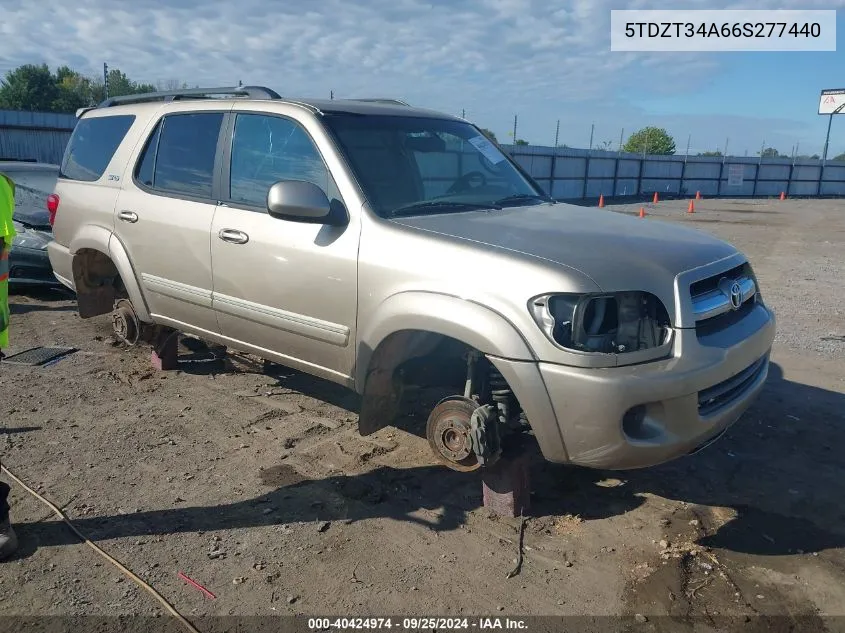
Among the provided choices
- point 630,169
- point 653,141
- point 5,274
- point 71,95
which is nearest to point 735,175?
point 630,169

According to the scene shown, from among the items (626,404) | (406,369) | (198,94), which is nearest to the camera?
(626,404)

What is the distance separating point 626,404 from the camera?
284 cm

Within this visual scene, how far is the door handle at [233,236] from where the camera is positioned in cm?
406

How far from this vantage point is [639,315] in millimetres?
2980

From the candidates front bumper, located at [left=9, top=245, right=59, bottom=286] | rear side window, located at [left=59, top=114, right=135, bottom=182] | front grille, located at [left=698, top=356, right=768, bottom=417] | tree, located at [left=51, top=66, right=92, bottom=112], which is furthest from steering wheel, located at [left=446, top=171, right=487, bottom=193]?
tree, located at [left=51, top=66, right=92, bottom=112]

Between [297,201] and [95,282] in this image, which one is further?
[95,282]

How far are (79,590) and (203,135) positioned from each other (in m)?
2.91

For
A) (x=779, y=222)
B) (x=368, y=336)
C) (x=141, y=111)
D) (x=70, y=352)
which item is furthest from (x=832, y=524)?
(x=779, y=222)

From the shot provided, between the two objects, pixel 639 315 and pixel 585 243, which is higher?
pixel 585 243

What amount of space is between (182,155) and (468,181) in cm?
201

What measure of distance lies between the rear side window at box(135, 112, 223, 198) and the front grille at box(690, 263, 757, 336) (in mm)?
3005

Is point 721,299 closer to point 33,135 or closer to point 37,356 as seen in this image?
point 37,356

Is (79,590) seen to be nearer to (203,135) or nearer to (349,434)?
(349,434)

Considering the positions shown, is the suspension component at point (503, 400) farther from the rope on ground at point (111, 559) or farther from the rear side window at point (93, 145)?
the rear side window at point (93, 145)
